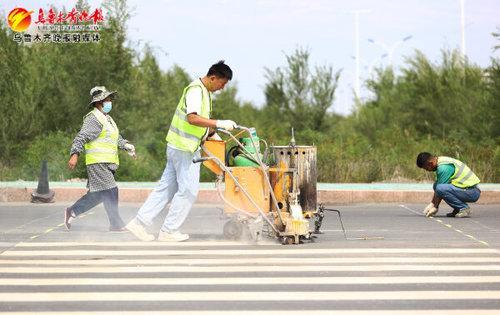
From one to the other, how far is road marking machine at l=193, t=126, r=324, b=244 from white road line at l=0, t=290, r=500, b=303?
301cm

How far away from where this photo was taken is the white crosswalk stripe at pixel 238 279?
7.67 meters

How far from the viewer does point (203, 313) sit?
738cm

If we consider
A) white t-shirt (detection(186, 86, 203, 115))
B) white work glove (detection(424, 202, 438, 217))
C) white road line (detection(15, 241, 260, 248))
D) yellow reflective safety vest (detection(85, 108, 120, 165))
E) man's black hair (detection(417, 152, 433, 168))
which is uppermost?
white t-shirt (detection(186, 86, 203, 115))

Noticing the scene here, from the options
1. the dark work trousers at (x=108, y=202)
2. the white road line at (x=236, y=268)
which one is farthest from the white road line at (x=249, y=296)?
the dark work trousers at (x=108, y=202)

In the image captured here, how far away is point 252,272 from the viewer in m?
9.30

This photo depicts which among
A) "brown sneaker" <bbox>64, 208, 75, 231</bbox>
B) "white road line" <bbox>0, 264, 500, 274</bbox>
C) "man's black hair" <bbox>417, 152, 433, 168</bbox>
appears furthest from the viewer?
"man's black hair" <bbox>417, 152, 433, 168</bbox>

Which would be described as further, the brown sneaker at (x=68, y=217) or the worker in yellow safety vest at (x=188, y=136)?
the brown sneaker at (x=68, y=217)

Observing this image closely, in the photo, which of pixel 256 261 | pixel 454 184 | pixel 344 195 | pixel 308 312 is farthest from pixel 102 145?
pixel 344 195

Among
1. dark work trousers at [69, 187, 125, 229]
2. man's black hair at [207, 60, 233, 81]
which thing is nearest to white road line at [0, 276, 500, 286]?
man's black hair at [207, 60, 233, 81]

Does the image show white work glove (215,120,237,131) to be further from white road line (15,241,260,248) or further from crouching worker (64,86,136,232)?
crouching worker (64,86,136,232)

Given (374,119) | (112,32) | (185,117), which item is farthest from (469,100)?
(185,117)

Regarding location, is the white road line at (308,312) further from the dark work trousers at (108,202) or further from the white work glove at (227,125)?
the dark work trousers at (108,202)

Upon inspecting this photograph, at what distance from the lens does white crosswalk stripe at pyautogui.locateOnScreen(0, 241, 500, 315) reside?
25.2 feet

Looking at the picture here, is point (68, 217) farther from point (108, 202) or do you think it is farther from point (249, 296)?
point (249, 296)
